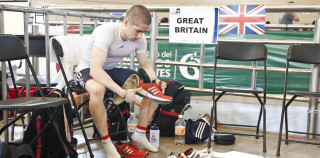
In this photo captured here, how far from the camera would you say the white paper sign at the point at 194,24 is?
3566mm

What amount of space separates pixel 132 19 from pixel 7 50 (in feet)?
2.72

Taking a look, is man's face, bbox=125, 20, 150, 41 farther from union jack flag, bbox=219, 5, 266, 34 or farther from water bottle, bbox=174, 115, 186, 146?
union jack flag, bbox=219, 5, 266, 34

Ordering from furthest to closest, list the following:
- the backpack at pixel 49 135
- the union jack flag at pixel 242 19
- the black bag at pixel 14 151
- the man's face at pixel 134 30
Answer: the union jack flag at pixel 242 19, the man's face at pixel 134 30, the backpack at pixel 49 135, the black bag at pixel 14 151

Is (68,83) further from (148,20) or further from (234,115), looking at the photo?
(234,115)

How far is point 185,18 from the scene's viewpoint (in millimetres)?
3633

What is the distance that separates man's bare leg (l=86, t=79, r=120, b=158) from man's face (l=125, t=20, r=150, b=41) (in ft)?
1.32

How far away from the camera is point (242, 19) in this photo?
3557mm

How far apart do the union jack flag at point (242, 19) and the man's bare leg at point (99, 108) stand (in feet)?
5.85

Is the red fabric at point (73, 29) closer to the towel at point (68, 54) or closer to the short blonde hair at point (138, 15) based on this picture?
the towel at point (68, 54)

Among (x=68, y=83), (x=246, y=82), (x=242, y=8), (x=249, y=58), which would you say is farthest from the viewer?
(x=246, y=82)

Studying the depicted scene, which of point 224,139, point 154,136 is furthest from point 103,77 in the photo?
point 224,139

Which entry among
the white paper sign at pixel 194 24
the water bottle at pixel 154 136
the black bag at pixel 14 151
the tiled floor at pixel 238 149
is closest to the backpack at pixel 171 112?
the tiled floor at pixel 238 149

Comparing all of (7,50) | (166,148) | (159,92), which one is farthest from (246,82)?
(7,50)

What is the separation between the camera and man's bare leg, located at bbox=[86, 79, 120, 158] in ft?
7.62
